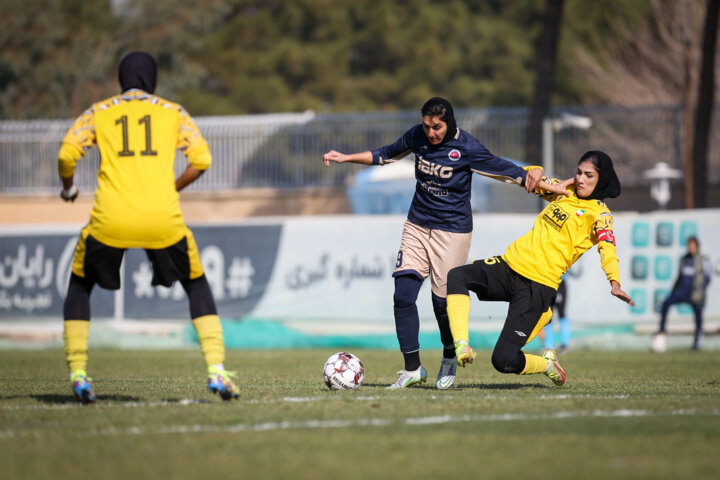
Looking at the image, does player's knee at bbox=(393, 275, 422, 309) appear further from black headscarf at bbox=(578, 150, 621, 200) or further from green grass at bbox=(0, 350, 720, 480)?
black headscarf at bbox=(578, 150, 621, 200)

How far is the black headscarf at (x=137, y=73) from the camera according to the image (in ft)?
22.1

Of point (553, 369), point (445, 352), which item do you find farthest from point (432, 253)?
point (553, 369)

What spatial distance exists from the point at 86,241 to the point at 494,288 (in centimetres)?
307

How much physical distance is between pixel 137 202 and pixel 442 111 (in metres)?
2.60

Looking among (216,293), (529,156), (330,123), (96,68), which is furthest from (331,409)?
(96,68)

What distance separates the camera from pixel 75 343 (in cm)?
674

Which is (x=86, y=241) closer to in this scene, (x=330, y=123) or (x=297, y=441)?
(x=297, y=441)

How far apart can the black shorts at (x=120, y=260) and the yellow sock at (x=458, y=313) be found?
80.5 inches

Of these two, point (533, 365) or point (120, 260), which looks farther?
point (533, 365)

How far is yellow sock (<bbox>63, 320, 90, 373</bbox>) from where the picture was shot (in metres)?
6.74

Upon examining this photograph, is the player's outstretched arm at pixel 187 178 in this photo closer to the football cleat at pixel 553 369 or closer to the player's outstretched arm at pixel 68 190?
the player's outstretched arm at pixel 68 190

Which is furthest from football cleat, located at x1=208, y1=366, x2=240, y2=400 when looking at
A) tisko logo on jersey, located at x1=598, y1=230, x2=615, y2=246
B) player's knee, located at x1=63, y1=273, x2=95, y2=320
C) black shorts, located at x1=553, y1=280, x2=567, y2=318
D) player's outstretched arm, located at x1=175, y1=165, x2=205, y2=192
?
black shorts, located at x1=553, y1=280, x2=567, y2=318

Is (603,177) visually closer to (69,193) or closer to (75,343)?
(69,193)

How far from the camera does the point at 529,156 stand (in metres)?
27.7
